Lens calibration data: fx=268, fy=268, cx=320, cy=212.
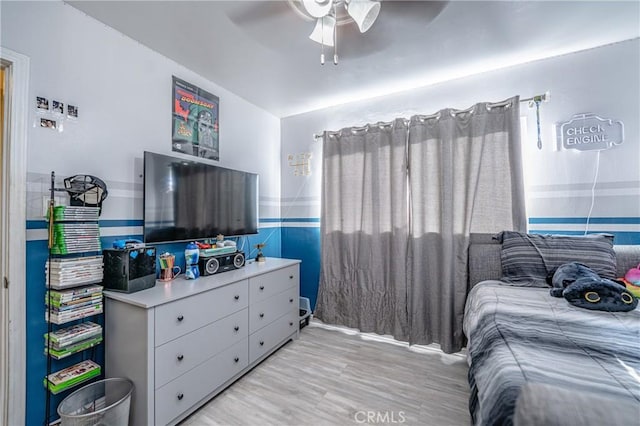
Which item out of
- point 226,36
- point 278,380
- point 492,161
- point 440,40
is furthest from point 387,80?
point 278,380

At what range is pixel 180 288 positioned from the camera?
5.59 feet

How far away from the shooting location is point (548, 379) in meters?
0.78

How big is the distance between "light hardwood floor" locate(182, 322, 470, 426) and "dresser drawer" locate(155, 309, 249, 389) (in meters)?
0.34

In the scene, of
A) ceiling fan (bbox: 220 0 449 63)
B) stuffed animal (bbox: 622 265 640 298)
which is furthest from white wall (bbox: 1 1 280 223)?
stuffed animal (bbox: 622 265 640 298)

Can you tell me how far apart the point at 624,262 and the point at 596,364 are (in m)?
1.48

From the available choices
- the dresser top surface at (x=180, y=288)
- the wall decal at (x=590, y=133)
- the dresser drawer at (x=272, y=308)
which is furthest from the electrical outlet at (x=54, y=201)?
the wall decal at (x=590, y=133)

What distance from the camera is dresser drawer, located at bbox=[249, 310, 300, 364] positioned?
208 cm

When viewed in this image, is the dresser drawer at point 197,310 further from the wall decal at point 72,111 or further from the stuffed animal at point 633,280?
the stuffed animal at point 633,280

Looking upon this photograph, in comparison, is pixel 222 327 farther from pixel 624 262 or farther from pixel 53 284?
pixel 624 262

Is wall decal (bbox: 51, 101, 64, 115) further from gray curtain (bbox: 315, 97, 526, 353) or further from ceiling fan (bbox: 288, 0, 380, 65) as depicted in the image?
gray curtain (bbox: 315, 97, 526, 353)

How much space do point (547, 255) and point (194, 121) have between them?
2.93 m

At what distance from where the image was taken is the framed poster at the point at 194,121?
219 cm

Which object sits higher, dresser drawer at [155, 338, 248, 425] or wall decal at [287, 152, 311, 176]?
wall decal at [287, 152, 311, 176]

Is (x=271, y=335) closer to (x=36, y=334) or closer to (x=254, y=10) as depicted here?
(x=36, y=334)
